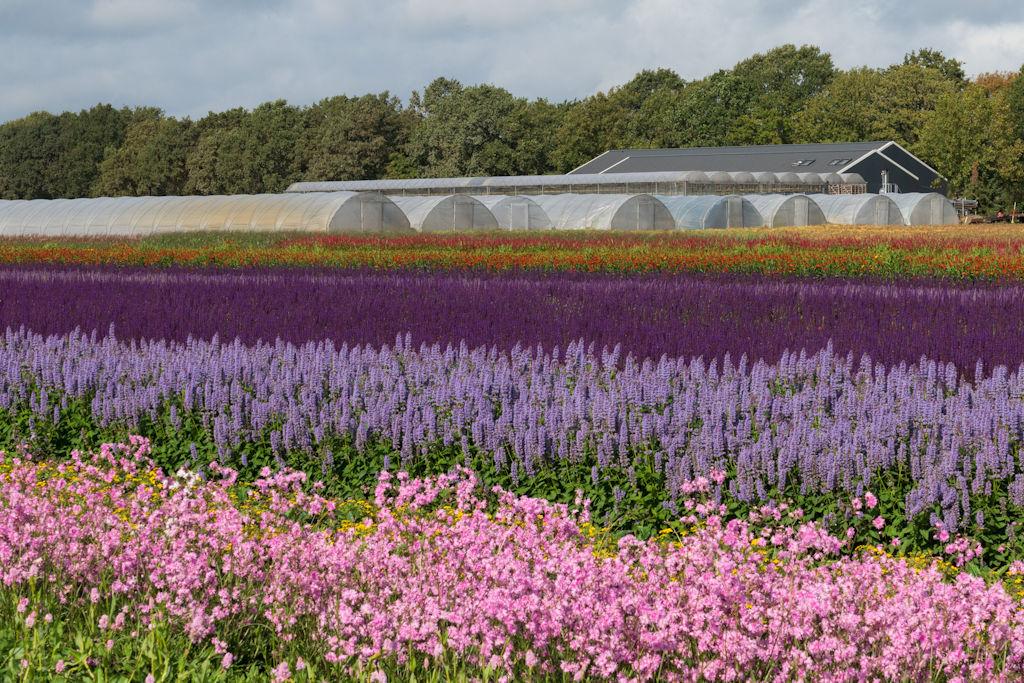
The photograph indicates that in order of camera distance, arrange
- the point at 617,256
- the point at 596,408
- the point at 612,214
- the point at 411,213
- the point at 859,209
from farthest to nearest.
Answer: the point at 859,209
the point at 411,213
the point at 612,214
the point at 617,256
the point at 596,408

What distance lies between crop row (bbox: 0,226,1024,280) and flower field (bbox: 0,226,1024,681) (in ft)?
23.6

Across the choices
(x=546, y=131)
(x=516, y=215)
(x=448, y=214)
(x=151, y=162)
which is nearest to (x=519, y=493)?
(x=448, y=214)

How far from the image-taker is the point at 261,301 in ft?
46.3

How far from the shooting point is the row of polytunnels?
4150cm

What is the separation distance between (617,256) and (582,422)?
1611cm

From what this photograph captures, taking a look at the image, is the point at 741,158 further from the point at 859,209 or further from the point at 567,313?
the point at 567,313

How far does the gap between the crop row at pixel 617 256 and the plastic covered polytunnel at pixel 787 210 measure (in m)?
17.5

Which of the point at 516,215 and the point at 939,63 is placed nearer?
the point at 516,215

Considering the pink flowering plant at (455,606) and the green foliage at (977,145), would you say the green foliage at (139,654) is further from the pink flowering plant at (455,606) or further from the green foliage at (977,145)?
the green foliage at (977,145)

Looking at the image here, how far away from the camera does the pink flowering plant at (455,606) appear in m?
3.85

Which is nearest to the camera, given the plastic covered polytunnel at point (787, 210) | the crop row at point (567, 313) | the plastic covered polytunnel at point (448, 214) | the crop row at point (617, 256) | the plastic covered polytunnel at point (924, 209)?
the crop row at point (567, 313)

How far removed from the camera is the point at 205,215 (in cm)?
4431

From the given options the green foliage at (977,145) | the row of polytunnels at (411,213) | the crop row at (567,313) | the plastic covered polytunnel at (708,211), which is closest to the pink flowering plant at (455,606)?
the crop row at (567,313)

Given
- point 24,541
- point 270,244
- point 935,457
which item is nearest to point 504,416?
point 935,457
